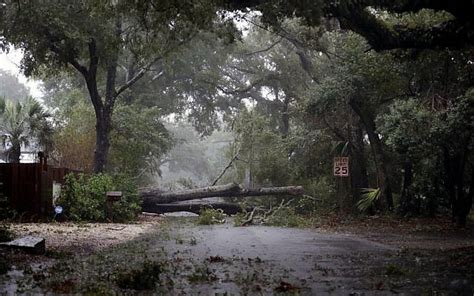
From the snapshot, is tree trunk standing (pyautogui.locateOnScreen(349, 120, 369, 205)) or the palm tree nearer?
the palm tree

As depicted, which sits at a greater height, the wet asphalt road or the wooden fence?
the wooden fence

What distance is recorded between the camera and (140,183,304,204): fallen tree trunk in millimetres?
25219

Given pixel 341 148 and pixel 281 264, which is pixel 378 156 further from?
pixel 281 264

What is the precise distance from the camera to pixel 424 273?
7.28 m

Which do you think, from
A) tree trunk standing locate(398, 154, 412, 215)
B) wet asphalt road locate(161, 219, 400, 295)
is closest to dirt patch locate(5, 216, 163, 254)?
wet asphalt road locate(161, 219, 400, 295)

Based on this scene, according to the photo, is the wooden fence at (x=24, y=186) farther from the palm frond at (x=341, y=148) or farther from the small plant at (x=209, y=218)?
the palm frond at (x=341, y=148)

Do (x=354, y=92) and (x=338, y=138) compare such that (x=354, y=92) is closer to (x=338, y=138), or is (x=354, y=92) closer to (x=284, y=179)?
(x=338, y=138)

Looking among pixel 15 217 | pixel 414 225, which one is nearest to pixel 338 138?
pixel 414 225

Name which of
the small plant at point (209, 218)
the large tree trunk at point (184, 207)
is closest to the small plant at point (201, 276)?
the small plant at point (209, 218)

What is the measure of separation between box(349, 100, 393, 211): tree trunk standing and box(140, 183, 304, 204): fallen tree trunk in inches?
171

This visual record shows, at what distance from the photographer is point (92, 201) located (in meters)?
19.1

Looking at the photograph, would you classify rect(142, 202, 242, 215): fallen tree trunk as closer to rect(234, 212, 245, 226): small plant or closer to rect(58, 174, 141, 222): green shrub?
rect(58, 174, 141, 222): green shrub

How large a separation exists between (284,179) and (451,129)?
14168mm

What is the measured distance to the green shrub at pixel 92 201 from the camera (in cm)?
1873
